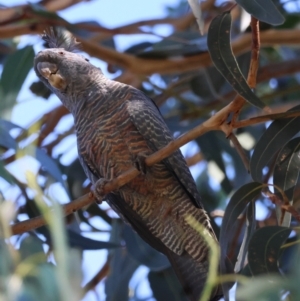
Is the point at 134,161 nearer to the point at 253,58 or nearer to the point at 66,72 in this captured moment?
the point at 66,72

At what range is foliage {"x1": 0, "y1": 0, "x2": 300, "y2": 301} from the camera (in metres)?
1.47

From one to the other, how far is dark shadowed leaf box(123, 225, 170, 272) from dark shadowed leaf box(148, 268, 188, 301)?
0.37 ft

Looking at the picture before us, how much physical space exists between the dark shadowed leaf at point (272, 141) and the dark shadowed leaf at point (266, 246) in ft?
1.01

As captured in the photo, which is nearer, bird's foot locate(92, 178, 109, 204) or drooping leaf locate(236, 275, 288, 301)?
drooping leaf locate(236, 275, 288, 301)

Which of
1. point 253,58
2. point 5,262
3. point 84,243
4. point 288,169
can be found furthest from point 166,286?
point 5,262

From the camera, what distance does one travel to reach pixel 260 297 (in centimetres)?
129

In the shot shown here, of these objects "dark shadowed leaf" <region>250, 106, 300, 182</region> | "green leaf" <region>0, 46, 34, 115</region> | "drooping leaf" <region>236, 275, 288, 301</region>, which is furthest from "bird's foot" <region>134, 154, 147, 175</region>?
"drooping leaf" <region>236, 275, 288, 301</region>

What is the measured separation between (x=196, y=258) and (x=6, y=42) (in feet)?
6.88

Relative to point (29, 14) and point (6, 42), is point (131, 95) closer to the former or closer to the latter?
point (29, 14)

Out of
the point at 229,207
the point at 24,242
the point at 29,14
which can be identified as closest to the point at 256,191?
the point at 229,207

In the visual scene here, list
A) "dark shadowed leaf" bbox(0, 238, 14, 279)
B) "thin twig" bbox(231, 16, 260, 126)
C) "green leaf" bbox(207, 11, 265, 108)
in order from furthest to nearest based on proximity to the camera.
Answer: "green leaf" bbox(207, 11, 265, 108) → "thin twig" bbox(231, 16, 260, 126) → "dark shadowed leaf" bbox(0, 238, 14, 279)

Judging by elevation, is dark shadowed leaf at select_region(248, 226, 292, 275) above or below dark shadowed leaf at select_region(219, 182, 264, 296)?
below

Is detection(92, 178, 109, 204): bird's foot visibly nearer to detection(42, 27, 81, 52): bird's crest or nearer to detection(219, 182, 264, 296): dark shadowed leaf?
detection(219, 182, 264, 296): dark shadowed leaf

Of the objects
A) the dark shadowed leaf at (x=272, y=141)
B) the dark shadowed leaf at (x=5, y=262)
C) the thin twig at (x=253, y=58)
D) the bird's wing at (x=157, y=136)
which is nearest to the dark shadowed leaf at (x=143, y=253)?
the bird's wing at (x=157, y=136)
